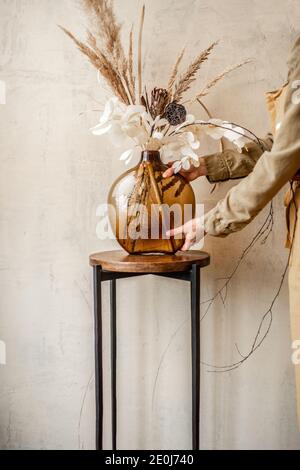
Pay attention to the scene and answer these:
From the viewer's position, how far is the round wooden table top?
108 cm

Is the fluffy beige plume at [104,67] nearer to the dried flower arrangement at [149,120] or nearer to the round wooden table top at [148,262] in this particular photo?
the dried flower arrangement at [149,120]

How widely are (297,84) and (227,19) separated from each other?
63 centimetres

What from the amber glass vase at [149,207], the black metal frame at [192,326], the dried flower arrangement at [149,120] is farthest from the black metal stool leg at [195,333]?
the dried flower arrangement at [149,120]

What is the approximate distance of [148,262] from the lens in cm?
108

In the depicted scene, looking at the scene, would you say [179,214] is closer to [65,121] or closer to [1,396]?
[65,121]

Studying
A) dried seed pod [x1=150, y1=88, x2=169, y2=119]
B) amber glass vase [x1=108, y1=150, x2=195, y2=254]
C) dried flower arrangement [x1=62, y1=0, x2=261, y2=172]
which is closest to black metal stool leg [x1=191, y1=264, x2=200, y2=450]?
amber glass vase [x1=108, y1=150, x2=195, y2=254]

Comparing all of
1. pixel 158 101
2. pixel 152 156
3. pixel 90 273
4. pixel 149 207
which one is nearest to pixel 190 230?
pixel 149 207

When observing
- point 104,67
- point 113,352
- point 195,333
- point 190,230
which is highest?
point 104,67

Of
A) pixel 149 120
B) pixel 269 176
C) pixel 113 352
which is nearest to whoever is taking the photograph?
pixel 269 176

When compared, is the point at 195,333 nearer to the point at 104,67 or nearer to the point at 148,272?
the point at 148,272

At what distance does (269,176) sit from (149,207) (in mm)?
311

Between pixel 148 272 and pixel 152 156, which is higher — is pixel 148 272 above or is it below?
below

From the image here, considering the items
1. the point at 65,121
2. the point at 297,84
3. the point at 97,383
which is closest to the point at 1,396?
the point at 97,383

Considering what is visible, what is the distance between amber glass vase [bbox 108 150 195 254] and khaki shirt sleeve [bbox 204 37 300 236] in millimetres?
93
